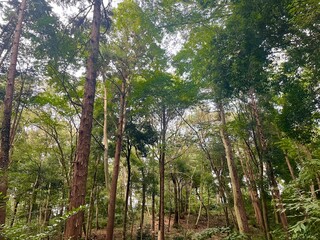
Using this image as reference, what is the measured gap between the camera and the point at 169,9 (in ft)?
22.6

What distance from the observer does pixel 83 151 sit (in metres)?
4.39

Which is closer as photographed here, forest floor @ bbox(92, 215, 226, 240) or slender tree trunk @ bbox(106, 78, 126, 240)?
slender tree trunk @ bbox(106, 78, 126, 240)

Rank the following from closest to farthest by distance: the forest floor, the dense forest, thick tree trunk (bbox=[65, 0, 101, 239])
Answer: thick tree trunk (bbox=[65, 0, 101, 239]) → the dense forest → the forest floor

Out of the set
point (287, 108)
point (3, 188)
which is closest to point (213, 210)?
point (287, 108)

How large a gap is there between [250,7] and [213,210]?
2357 cm

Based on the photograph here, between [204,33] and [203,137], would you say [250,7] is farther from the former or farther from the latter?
[203,137]

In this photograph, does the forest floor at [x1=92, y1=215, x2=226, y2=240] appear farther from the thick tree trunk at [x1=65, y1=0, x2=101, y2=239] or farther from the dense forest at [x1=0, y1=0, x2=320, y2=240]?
the thick tree trunk at [x1=65, y1=0, x2=101, y2=239]

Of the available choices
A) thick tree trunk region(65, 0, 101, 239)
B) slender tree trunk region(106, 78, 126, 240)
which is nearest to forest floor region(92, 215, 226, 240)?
slender tree trunk region(106, 78, 126, 240)

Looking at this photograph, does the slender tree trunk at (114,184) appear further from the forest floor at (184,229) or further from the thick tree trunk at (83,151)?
the forest floor at (184,229)

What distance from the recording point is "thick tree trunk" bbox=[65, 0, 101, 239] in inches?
154

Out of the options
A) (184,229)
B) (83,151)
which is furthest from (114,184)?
(184,229)

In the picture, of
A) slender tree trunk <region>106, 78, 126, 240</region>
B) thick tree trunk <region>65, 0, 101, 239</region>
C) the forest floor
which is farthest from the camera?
the forest floor

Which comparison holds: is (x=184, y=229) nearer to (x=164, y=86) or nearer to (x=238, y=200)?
(x=238, y=200)

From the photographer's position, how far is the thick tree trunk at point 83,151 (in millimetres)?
3908
